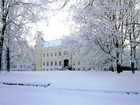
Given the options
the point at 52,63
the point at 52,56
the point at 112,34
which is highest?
the point at 52,56

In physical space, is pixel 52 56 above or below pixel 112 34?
above

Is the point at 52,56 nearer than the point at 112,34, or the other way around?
the point at 112,34

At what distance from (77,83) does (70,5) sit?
15.4m

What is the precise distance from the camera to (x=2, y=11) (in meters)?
33.3

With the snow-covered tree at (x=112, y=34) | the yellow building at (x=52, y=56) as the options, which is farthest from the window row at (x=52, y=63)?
the snow-covered tree at (x=112, y=34)

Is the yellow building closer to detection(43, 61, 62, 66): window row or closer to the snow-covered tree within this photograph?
detection(43, 61, 62, 66): window row

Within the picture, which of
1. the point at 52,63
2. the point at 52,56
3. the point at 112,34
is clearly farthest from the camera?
the point at 52,63

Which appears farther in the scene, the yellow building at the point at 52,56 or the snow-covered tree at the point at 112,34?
the yellow building at the point at 52,56

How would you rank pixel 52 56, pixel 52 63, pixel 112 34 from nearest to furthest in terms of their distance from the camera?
1. pixel 112 34
2. pixel 52 56
3. pixel 52 63

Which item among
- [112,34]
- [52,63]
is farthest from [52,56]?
[112,34]

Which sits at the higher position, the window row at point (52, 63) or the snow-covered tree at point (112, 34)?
the snow-covered tree at point (112, 34)

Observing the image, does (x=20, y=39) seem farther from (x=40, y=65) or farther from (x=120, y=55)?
(x=40, y=65)

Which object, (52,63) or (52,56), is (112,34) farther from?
(52,63)

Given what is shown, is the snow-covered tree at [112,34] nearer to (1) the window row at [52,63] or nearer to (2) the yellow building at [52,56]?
(2) the yellow building at [52,56]
